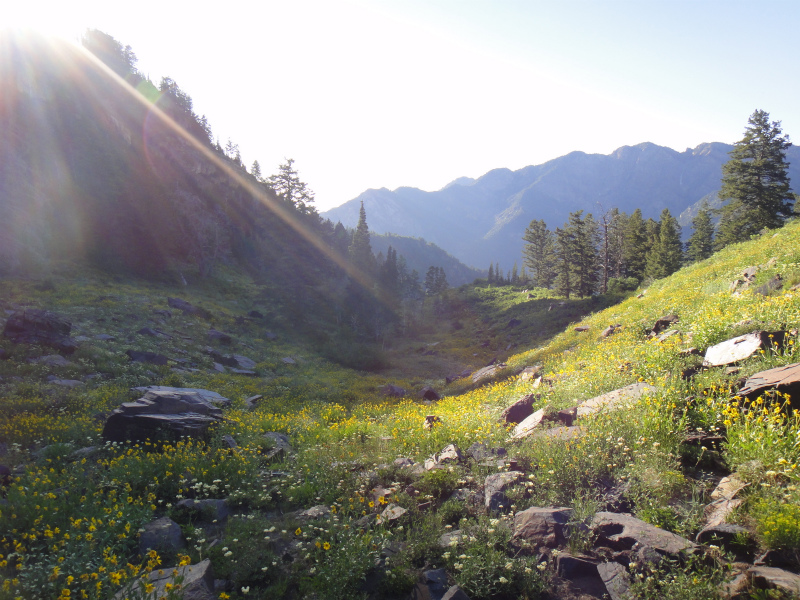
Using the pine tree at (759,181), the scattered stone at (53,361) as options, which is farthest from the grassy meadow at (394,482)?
the pine tree at (759,181)

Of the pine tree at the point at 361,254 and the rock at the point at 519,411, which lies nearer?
the rock at the point at 519,411

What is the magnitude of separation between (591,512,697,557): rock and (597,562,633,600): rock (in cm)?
28

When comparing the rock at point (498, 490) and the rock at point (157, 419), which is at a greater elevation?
the rock at point (157, 419)

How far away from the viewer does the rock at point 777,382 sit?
489 centimetres

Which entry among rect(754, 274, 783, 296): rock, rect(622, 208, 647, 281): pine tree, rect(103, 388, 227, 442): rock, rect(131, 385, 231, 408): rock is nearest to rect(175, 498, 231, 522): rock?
rect(103, 388, 227, 442): rock

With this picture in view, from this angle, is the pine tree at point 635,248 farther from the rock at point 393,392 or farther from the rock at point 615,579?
the rock at point 615,579

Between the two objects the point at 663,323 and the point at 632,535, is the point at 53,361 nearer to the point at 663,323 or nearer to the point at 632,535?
the point at 632,535

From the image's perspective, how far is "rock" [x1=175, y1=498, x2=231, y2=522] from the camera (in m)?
5.78

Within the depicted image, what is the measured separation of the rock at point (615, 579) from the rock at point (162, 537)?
5.00 metres

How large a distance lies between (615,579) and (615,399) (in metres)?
3.71

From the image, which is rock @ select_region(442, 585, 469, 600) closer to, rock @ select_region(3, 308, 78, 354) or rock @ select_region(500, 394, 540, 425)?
rock @ select_region(500, 394, 540, 425)

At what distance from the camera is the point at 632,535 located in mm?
4090

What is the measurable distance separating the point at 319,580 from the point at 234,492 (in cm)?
262

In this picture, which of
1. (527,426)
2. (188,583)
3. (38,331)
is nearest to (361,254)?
(38,331)
